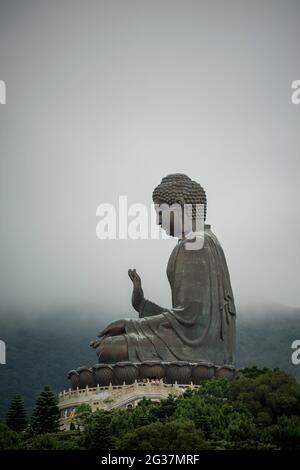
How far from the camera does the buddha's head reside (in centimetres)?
3484

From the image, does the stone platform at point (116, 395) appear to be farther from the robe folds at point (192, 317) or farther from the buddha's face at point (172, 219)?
the buddha's face at point (172, 219)

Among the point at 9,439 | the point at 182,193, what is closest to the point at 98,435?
the point at 9,439

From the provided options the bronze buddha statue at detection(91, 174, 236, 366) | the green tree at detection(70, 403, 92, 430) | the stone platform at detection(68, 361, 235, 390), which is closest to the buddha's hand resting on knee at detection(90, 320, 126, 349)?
the bronze buddha statue at detection(91, 174, 236, 366)

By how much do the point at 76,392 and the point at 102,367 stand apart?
558 mm

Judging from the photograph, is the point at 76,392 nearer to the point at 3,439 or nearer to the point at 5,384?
the point at 3,439

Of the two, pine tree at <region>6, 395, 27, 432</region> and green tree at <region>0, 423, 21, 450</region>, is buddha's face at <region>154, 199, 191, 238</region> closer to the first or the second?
pine tree at <region>6, 395, 27, 432</region>

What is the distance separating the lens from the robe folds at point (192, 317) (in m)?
33.5

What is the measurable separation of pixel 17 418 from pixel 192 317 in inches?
151

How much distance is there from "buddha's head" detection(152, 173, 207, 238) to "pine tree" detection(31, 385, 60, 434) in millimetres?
4720

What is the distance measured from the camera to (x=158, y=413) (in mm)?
30547

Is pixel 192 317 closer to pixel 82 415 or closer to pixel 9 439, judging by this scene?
pixel 82 415

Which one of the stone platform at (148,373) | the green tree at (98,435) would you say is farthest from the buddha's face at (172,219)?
the green tree at (98,435)

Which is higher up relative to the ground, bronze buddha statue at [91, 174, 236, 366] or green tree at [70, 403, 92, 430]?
bronze buddha statue at [91, 174, 236, 366]
